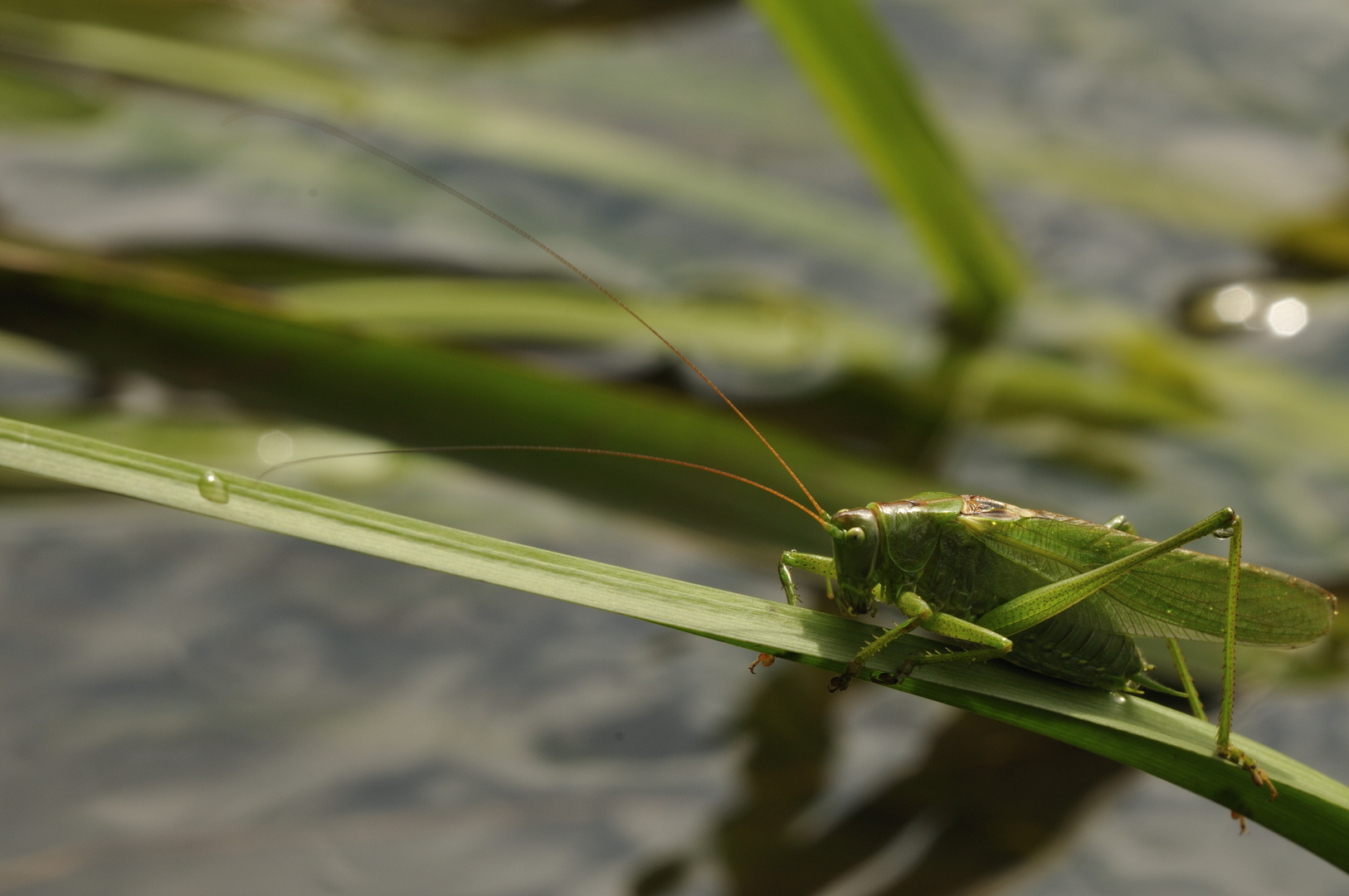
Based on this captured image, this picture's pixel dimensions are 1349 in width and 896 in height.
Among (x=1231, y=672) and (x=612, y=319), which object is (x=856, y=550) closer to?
(x=1231, y=672)

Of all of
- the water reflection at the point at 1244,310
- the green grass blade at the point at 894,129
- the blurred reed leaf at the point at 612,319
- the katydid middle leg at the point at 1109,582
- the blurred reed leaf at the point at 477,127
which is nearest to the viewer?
the katydid middle leg at the point at 1109,582

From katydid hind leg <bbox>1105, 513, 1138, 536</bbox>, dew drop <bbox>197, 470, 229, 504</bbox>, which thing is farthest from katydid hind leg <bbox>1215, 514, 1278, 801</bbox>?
dew drop <bbox>197, 470, 229, 504</bbox>

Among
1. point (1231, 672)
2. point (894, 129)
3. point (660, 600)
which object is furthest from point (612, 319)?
point (1231, 672)

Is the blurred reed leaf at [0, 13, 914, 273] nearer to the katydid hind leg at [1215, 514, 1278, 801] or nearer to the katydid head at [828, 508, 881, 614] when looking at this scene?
the katydid head at [828, 508, 881, 614]

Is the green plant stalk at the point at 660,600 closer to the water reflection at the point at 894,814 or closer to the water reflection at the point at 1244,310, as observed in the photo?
the water reflection at the point at 894,814

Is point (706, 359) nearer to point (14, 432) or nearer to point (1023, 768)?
point (1023, 768)

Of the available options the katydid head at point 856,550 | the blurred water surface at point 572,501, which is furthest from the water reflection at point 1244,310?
the katydid head at point 856,550
